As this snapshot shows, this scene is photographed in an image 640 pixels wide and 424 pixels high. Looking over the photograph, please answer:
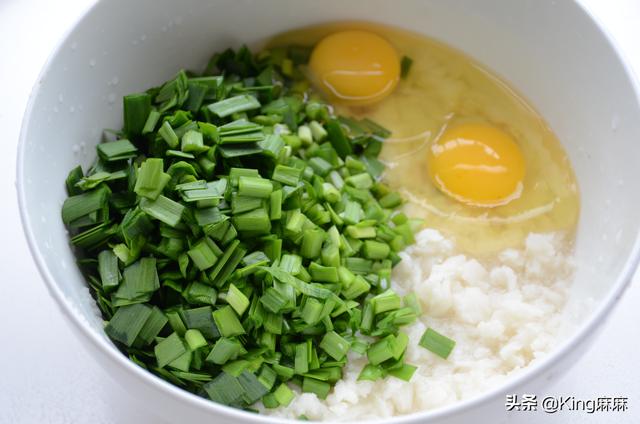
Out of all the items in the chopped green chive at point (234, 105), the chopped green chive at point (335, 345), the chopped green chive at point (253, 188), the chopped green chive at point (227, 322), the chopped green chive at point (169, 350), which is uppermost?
the chopped green chive at point (234, 105)

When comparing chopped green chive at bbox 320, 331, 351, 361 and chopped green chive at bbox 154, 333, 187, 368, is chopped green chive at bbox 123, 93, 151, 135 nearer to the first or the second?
chopped green chive at bbox 154, 333, 187, 368

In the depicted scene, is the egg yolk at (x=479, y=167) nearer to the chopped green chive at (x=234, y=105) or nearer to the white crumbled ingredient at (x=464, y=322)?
the white crumbled ingredient at (x=464, y=322)

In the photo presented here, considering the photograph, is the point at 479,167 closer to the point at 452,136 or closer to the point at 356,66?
the point at 452,136

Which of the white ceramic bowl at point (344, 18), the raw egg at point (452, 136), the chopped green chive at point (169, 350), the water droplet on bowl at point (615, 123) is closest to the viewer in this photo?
the white ceramic bowl at point (344, 18)

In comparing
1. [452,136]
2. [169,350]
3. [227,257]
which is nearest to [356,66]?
[452,136]

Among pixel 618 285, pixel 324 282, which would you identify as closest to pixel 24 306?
pixel 324 282

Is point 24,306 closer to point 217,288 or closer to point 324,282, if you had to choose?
point 217,288

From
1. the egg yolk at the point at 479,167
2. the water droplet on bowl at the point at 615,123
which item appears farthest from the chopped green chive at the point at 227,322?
the water droplet on bowl at the point at 615,123
